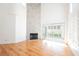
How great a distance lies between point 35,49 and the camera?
69.5 inches

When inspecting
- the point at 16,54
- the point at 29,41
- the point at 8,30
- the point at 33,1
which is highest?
the point at 33,1

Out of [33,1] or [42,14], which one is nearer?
[33,1]

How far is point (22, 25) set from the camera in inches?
72.4

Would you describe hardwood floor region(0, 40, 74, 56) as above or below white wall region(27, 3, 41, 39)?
below

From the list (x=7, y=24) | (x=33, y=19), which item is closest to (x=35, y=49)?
(x=33, y=19)

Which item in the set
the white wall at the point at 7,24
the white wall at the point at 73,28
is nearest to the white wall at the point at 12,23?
the white wall at the point at 7,24

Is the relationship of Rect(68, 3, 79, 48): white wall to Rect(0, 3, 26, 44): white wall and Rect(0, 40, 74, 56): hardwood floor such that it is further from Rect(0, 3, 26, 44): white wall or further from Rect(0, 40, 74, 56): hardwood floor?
Rect(0, 3, 26, 44): white wall

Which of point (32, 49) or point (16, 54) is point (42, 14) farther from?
point (16, 54)

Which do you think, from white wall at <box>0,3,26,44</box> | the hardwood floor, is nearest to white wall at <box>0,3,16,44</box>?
white wall at <box>0,3,26,44</box>

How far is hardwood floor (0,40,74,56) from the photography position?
172cm

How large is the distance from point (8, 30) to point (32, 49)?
0.46 meters

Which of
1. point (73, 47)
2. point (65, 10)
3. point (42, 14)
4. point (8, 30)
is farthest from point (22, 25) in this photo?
point (73, 47)

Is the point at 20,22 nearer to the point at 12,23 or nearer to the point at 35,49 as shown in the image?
the point at 12,23

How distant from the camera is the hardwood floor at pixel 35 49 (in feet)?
5.65
